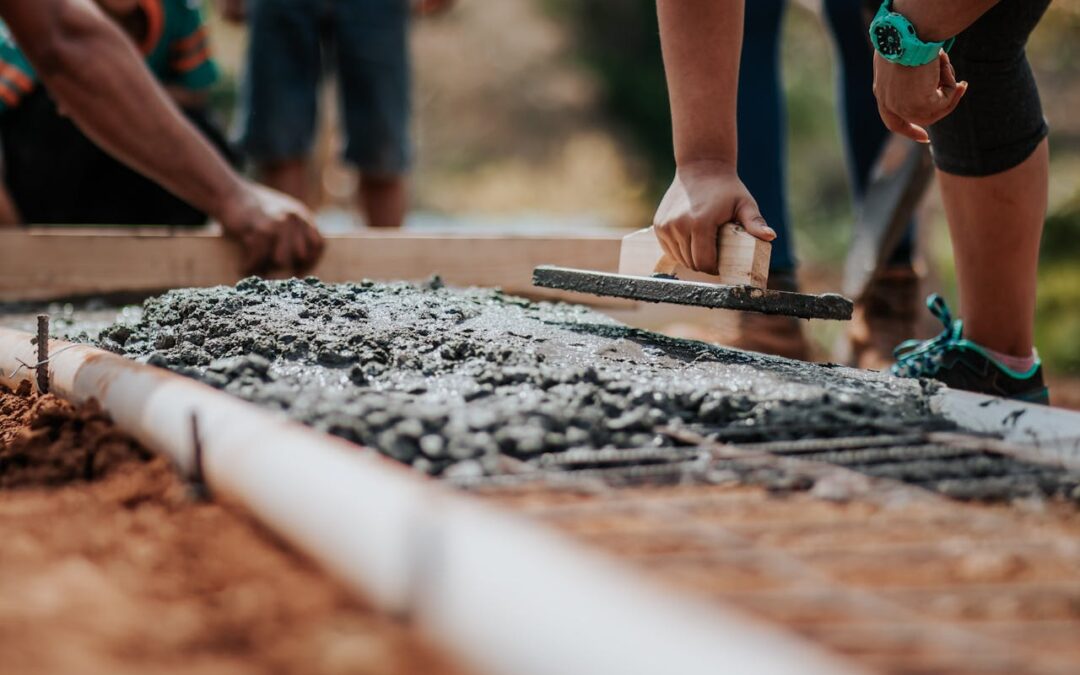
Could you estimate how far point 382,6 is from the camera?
4078mm

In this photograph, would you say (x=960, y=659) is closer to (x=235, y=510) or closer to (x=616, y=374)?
Result: (x=235, y=510)

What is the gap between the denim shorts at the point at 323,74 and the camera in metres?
3.95

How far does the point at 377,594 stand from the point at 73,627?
9.1 inches

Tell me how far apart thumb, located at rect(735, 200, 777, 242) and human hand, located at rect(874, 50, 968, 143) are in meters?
0.27

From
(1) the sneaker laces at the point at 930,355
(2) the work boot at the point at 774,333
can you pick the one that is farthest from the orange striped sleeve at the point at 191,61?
(1) the sneaker laces at the point at 930,355

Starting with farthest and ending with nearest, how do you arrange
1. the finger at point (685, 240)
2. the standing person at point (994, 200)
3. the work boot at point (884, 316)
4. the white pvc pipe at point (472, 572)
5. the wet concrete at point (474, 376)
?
the work boot at point (884, 316), the standing person at point (994, 200), the finger at point (685, 240), the wet concrete at point (474, 376), the white pvc pipe at point (472, 572)

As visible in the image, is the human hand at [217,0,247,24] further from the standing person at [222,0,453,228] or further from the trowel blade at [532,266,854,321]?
the trowel blade at [532,266,854,321]

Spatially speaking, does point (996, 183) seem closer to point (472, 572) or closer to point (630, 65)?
point (472, 572)

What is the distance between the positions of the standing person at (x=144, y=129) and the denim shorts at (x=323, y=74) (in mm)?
1165

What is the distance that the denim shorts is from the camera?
3.95 meters

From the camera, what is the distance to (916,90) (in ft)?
5.64

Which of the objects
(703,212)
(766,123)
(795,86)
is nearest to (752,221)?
(703,212)

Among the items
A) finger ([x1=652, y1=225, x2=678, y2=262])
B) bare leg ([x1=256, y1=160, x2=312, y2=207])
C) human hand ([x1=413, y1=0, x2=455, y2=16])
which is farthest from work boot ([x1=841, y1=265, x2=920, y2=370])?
human hand ([x1=413, y1=0, x2=455, y2=16])

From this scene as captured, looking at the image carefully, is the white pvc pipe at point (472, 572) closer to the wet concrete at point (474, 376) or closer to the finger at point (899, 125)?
the wet concrete at point (474, 376)
